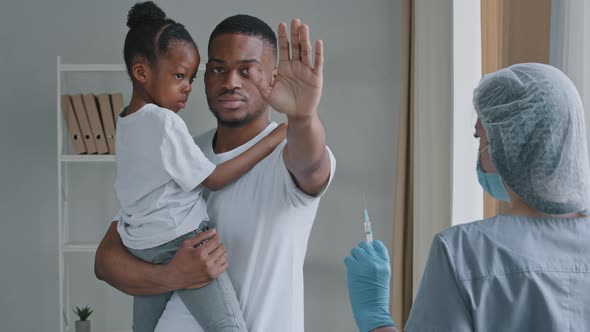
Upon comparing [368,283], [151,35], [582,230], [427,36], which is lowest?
[368,283]

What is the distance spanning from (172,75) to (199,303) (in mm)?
522

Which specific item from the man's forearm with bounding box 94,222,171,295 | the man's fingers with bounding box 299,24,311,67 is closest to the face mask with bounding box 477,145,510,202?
the man's fingers with bounding box 299,24,311,67

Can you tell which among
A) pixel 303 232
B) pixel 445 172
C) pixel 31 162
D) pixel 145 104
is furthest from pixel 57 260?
pixel 303 232

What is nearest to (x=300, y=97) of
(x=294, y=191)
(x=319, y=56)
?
(x=319, y=56)

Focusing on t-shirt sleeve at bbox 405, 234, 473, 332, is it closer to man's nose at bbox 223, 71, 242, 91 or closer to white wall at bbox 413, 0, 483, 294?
man's nose at bbox 223, 71, 242, 91

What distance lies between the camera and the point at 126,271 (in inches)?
61.7

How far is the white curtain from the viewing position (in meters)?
1.38

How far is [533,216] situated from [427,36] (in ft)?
6.24

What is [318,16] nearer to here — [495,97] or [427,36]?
[427,36]

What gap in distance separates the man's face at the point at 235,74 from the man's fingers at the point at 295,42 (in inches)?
11.6

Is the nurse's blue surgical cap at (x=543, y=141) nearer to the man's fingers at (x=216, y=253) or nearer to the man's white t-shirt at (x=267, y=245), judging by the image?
the man's white t-shirt at (x=267, y=245)

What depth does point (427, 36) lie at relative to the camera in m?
2.91

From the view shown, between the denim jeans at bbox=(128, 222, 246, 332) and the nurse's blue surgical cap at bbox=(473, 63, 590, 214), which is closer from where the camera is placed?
the nurse's blue surgical cap at bbox=(473, 63, 590, 214)

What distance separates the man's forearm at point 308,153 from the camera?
1297mm
